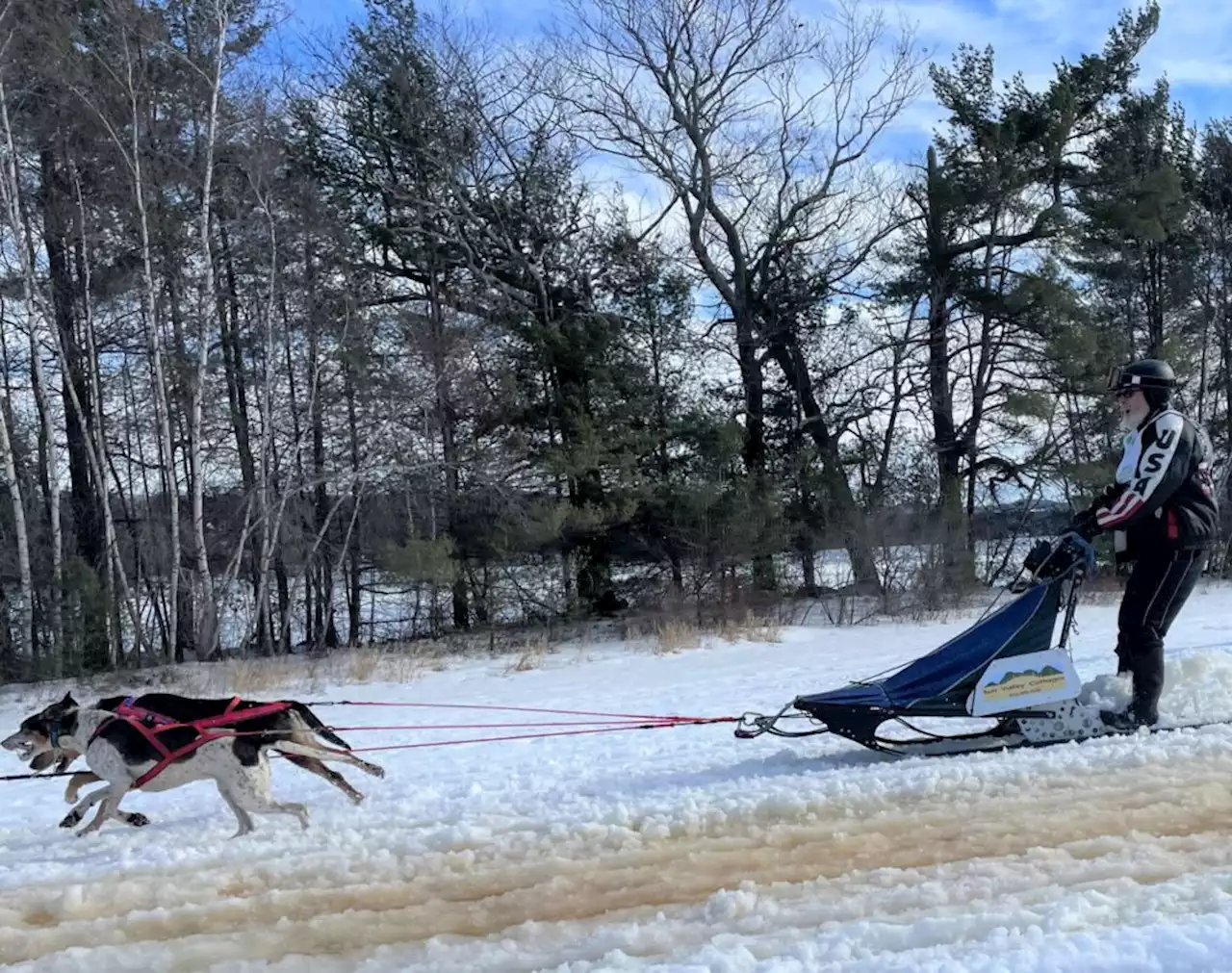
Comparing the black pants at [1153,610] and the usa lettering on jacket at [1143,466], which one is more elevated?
the usa lettering on jacket at [1143,466]

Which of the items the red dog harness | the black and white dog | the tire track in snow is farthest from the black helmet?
the red dog harness

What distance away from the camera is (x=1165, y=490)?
493 cm

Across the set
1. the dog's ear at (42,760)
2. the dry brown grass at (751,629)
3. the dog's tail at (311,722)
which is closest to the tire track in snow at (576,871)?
the dog's tail at (311,722)

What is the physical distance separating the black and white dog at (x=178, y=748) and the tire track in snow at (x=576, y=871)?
2.16 feet

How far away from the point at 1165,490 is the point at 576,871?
345cm

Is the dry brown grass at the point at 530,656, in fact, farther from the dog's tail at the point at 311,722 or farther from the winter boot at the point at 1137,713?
the winter boot at the point at 1137,713

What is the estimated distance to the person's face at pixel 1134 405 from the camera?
5238mm

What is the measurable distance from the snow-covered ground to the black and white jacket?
0.96 meters

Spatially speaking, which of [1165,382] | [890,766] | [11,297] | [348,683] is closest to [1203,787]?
[890,766]

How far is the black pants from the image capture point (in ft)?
16.6

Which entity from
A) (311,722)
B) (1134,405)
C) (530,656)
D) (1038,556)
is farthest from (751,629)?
(311,722)

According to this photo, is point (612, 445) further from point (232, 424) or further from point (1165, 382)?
point (1165, 382)

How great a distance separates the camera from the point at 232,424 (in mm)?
17891

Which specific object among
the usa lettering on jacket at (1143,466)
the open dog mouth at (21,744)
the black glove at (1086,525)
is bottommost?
the open dog mouth at (21,744)
